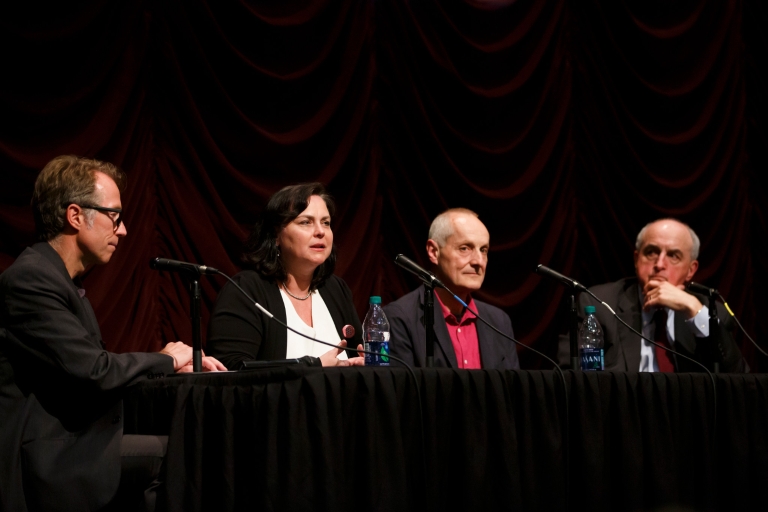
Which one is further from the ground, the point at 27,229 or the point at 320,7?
the point at 320,7

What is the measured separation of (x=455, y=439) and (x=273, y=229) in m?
1.51

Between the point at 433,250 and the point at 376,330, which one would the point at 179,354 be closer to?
the point at 376,330

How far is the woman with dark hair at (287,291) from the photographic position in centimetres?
347

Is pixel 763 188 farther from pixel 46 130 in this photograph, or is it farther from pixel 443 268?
pixel 46 130

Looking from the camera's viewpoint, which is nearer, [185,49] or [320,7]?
[185,49]

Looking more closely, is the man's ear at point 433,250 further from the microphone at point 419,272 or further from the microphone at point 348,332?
the microphone at point 419,272

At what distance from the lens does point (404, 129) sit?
15.7 ft

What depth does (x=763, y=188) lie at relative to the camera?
589 centimetres

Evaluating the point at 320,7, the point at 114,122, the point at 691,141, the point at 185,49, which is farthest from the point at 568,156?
the point at 114,122

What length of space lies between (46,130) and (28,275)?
1.38 metres

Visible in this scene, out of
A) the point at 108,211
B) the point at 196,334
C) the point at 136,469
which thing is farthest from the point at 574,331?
the point at 108,211

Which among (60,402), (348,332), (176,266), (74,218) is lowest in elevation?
(60,402)

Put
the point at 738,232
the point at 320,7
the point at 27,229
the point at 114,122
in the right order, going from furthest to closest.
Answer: the point at 738,232
the point at 320,7
the point at 114,122
the point at 27,229

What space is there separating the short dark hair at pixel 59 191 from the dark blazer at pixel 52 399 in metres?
0.24
